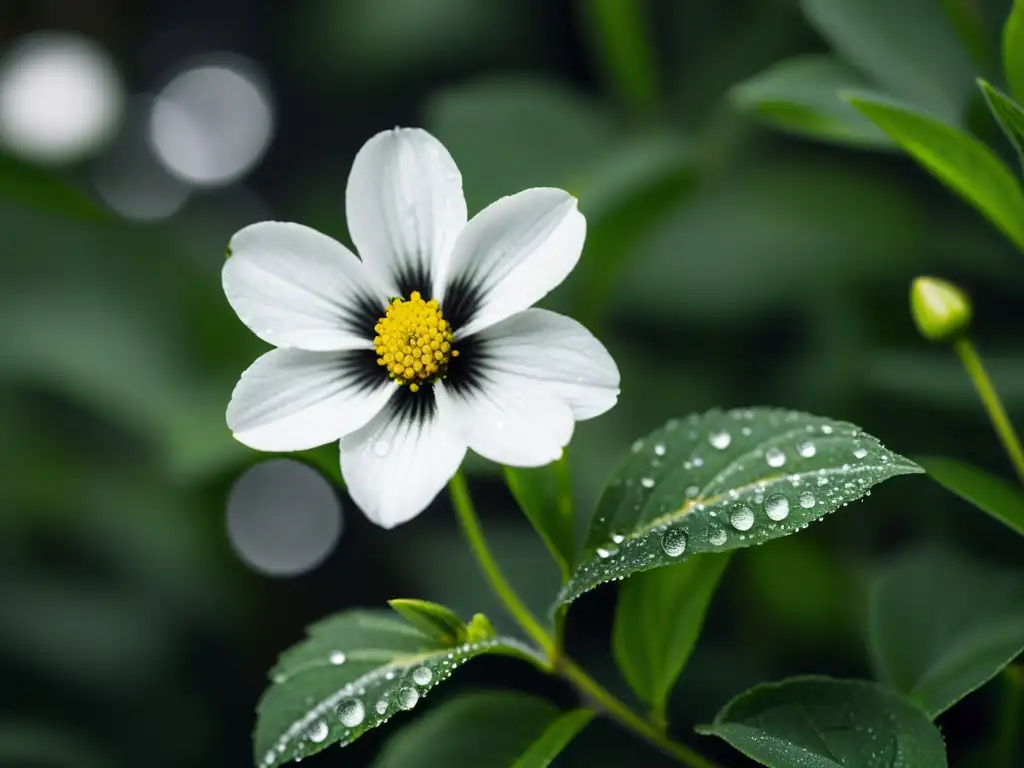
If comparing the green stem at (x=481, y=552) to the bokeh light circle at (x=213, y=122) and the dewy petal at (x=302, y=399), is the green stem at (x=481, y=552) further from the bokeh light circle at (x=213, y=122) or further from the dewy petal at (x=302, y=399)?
the bokeh light circle at (x=213, y=122)

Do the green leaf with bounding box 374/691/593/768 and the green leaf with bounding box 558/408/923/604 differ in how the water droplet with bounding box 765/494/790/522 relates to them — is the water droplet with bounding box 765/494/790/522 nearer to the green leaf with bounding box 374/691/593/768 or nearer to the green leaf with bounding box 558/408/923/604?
the green leaf with bounding box 558/408/923/604

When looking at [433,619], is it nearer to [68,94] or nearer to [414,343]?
[414,343]

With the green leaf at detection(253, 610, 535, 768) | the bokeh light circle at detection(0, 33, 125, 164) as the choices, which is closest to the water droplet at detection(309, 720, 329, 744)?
the green leaf at detection(253, 610, 535, 768)

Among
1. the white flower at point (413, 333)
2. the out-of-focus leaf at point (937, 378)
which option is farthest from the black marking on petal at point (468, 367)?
the out-of-focus leaf at point (937, 378)

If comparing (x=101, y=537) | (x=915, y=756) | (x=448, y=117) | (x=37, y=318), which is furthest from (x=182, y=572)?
(x=915, y=756)

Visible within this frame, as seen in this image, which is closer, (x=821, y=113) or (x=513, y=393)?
(x=513, y=393)

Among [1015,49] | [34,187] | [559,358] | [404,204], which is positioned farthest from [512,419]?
[34,187]

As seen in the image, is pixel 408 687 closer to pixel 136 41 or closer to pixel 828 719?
pixel 828 719
